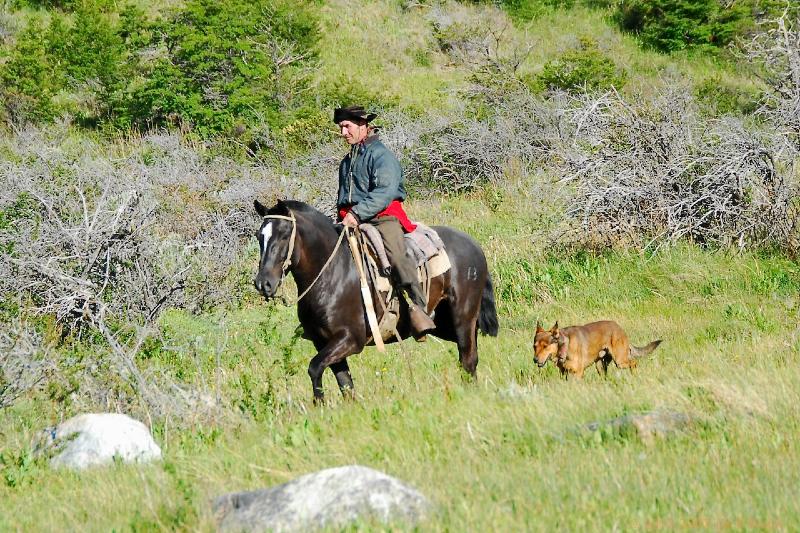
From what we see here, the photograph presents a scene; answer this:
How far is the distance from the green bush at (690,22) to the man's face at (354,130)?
37.5 meters

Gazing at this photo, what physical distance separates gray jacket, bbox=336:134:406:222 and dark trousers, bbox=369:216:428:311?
19 cm

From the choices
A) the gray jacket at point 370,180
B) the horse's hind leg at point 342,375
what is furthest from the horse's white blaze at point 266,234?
the horse's hind leg at point 342,375

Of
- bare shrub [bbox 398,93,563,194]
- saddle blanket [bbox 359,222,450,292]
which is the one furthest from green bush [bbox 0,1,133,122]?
saddle blanket [bbox 359,222,450,292]

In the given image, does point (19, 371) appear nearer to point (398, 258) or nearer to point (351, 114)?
point (398, 258)

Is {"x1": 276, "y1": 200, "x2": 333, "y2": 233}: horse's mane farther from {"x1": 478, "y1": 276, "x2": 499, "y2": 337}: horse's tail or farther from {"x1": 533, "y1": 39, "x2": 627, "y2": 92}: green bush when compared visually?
{"x1": 533, "y1": 39, "x2": 627, "y2": 92}: green bush

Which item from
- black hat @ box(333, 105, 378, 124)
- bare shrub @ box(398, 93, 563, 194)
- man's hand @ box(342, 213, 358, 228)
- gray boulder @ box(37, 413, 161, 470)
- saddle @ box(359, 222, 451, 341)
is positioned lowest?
bare shrub @ box(398, 93, 563, 194)

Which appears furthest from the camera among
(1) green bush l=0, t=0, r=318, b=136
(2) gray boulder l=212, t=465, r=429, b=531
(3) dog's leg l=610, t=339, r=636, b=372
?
(1) green bush l=0, t=0, r=318, b=136

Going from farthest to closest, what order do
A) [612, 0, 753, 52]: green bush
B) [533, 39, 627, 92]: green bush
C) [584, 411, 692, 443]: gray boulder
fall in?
1. [612, 0, 753, 52]: green bush
2. [533, 39, 627, 92]: green bush
3. [584, 411, 692, 443]: gray boulder

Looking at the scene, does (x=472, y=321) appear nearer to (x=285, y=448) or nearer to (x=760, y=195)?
(x=285, y=448)

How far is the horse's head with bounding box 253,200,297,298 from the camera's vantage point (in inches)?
309

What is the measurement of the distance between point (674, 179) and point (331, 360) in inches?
329

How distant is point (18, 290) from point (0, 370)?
3.17 meters

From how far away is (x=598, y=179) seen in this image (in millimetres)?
15336

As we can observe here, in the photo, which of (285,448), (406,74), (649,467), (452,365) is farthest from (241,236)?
(406,74)
